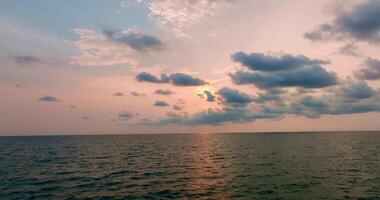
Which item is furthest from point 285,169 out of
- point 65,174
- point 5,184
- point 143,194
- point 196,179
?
point 5,184

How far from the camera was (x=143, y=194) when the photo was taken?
39.7 meters

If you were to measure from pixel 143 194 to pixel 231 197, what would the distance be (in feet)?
37.5

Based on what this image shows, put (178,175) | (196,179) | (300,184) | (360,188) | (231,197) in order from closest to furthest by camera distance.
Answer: (231,197), (360,188), (300,184), (196,179), (178,175)

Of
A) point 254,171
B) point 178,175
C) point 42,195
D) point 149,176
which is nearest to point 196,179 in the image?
point 178,175

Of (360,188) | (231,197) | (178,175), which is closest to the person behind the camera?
(231,197)

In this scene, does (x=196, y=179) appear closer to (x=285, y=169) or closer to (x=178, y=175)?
(x=178, y=175)

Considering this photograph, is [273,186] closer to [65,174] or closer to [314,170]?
[314,170]

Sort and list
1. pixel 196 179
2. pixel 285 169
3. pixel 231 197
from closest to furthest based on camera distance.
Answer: pixel 231 197, pixel 196 179, pixel 285 169

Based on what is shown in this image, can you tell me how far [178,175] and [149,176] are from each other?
531cm

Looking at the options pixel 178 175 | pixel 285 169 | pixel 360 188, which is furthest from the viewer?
pixel 285 169

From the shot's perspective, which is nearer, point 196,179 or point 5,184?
point 5,184

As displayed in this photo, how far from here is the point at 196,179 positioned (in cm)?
5091

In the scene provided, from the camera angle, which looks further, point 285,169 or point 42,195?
point 285,169

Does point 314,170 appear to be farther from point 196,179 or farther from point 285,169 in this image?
point 196,179
